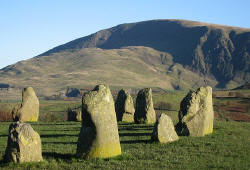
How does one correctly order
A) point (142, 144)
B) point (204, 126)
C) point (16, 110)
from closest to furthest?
point (142, 144) → point (204, 126) → point (16, 110)

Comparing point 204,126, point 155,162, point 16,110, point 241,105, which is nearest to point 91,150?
point 155,162

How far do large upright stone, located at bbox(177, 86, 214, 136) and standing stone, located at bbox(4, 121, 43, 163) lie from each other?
1134cm

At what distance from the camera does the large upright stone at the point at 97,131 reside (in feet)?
55.3

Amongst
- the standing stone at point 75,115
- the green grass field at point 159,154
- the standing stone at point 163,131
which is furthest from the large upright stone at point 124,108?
the standing stone at point 163,131

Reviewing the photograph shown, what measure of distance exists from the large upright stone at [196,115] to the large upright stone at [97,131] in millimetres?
8614

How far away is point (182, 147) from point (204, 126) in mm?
5487

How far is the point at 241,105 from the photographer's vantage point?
282ft

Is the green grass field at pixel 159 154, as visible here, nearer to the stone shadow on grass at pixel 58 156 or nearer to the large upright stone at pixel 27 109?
the stone shadow on grass at pixel 58 156

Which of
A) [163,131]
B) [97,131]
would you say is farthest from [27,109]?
[97,131]

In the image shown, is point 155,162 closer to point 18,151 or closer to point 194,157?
point 194,157

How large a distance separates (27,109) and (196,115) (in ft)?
69.0

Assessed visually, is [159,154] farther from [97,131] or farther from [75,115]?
[75,115]

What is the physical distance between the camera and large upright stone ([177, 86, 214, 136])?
2462cm

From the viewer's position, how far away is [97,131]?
16.8 metres
